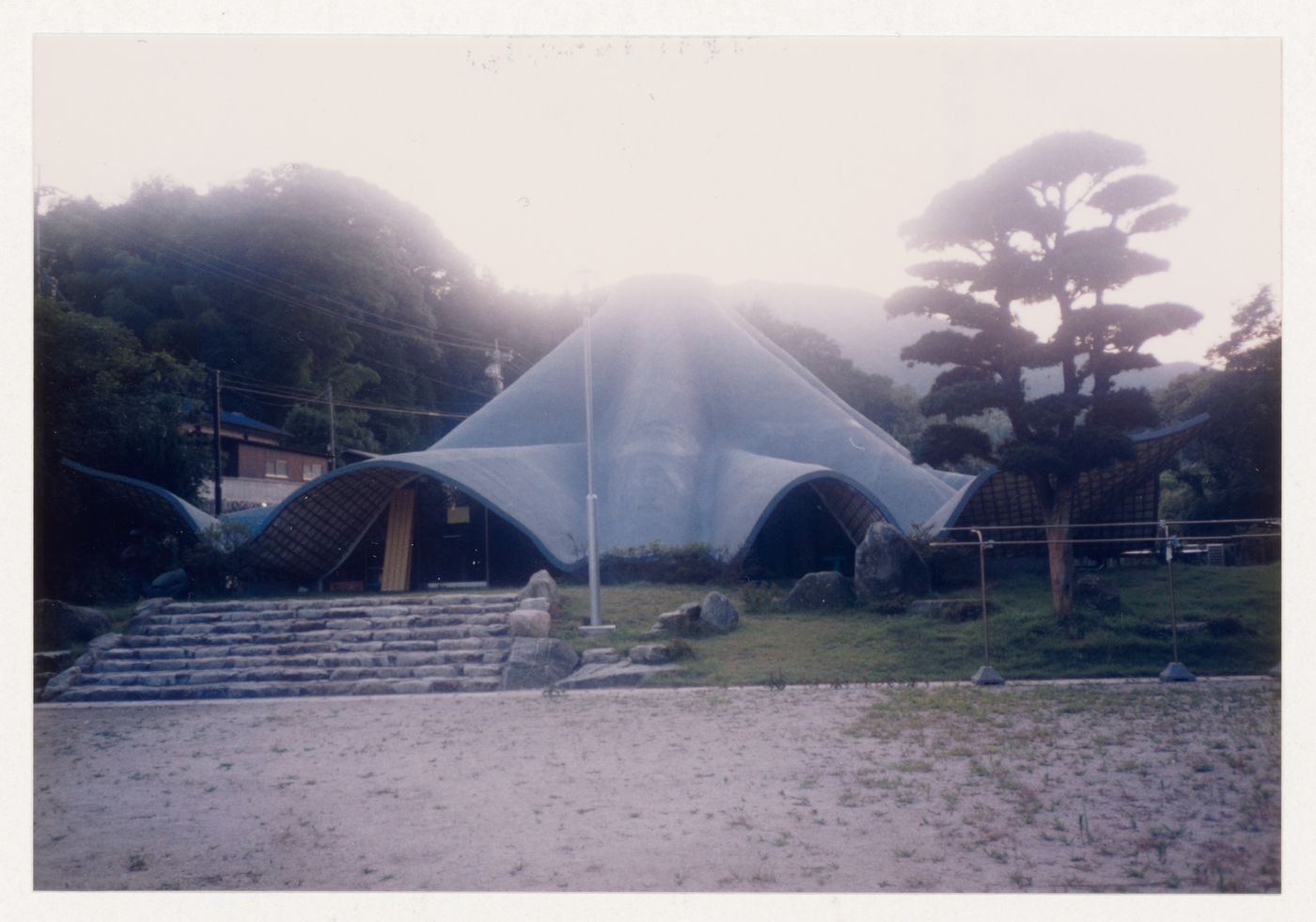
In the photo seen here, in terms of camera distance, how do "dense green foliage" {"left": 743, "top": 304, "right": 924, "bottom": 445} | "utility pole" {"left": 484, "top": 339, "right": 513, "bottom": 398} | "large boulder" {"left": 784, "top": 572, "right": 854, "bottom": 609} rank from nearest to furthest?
"large boulder" {"left": 784, "top": 572, "right": 854, "bottom": 609}
"utility pole" {"left": 484, "top": 339, "right": 513, "bottom": 398}
"dense green foliage" {"left": 743, "top": 304, "right": 924, "bottom": 445}

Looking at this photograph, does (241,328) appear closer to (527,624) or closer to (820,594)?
(527,624)

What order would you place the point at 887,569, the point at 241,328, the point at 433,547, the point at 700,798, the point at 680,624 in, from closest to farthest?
the point at 700,798
the point at 680,624
the point at 887,569
the point at 433,547
the point at 241,328

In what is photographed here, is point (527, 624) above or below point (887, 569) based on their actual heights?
below

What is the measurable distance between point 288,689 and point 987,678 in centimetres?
652

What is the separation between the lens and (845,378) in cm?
2208

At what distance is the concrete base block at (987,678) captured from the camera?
30.2 feet

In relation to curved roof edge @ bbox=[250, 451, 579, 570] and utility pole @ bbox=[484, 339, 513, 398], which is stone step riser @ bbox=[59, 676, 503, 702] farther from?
utility pole @ bbox=[484, 339, 513, 398]

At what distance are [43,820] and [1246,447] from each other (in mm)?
10698

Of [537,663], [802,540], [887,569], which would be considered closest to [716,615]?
[537,663]

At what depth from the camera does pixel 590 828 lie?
17.3 ft

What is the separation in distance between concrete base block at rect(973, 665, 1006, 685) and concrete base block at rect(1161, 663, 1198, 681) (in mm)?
1376

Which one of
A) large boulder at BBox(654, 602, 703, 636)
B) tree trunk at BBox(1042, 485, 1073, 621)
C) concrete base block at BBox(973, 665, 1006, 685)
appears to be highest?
tree trunk at BBox(1042, 485, 1073, 621)

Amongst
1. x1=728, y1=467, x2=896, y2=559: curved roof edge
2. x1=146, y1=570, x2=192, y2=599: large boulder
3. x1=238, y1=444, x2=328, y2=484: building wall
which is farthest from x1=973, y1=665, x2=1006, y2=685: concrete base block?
x1=238, y1=444, x2=328, y2=484: building wall

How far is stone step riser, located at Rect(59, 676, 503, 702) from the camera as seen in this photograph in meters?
10.2
